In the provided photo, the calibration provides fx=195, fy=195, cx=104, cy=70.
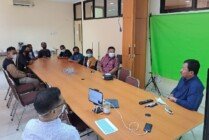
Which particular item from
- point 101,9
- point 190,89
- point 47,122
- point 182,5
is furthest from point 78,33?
point 47,122

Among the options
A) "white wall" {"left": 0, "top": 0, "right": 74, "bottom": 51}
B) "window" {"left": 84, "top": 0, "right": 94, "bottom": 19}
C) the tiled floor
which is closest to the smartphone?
the tiled floor

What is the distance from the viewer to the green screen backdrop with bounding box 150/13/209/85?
3.58m

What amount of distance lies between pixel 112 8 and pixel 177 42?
279cm

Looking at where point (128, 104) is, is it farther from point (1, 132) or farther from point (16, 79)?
point (16, 79)

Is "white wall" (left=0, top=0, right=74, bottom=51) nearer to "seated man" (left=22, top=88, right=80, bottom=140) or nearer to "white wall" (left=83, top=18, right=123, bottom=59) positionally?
"white wall" (left=83, top=18, right=123, bottom=59)

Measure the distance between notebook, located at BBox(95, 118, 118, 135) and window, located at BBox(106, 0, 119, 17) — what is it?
14.8 ft

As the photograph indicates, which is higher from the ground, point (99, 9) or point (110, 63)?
point (99, 9)

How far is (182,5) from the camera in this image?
13.5ft

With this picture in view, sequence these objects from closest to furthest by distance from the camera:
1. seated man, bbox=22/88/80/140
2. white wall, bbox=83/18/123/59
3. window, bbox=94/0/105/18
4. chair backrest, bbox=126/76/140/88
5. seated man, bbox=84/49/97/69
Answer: seated man, bbox=22/88/80/140 < chair backrest, bbox=126/76/140/88 < seated man, bbox=84/49/97/69 < white wall, bbox=83/18/123/59 < window, bbox=94/0/105/18

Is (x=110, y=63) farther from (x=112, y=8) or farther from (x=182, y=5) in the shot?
(x=112, y=8)

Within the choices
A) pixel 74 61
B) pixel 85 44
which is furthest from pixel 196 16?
pixel 85 44

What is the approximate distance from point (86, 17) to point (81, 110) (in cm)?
599

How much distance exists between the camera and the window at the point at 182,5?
12.3ft

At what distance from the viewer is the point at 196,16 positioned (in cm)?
364
